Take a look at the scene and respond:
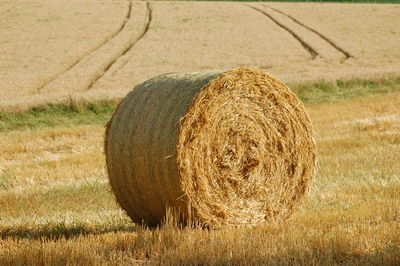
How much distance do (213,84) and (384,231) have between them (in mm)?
2167

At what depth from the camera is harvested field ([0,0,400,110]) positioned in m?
29.1

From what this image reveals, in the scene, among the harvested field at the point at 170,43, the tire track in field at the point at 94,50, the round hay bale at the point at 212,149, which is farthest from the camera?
the harvested field at the point at 170,43

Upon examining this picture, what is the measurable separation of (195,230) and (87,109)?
673 inches

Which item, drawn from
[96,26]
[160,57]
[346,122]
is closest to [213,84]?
[346,122]

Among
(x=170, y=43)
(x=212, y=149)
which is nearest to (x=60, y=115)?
(x=170, y=43)

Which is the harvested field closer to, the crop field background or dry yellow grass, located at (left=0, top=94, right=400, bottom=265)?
the crop field background

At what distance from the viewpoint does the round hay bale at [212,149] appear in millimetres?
7043

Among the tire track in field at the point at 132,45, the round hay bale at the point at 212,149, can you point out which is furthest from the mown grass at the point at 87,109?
the round hay bale at the point at 212,149

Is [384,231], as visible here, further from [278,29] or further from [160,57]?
[278,29]

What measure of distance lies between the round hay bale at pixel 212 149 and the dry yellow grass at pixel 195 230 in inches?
12.6

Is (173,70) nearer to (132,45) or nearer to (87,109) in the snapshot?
(132,45)

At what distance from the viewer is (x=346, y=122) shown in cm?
1727

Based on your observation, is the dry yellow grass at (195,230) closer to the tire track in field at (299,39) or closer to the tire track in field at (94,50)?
the tire track in field at (94,50)

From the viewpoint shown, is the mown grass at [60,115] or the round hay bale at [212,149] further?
the mown grass at [60,115]
